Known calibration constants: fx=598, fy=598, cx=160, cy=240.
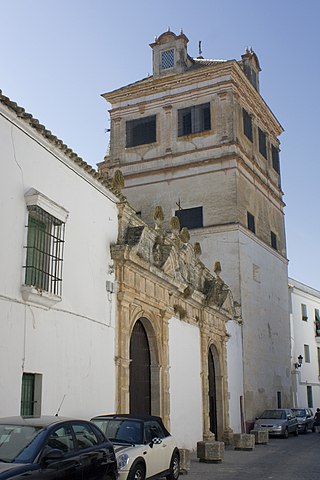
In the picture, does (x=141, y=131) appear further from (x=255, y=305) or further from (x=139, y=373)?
(x=139, y=373)

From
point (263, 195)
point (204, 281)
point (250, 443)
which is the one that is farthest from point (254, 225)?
point (250, 443)

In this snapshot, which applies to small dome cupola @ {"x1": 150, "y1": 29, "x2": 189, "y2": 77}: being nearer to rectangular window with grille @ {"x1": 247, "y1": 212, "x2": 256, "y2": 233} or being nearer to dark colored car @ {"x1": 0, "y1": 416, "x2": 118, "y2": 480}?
rectangular window with grille @ {"x1": 247, "y1": 212, "x2": 256, "y2": 233}

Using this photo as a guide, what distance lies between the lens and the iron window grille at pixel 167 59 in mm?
30545

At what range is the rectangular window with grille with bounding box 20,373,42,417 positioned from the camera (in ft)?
33.9

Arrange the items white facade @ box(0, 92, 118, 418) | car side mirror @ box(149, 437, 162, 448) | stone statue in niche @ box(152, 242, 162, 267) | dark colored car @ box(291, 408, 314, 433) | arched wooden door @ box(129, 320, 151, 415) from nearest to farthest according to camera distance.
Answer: white facade @ box(0, 92, 118, 418) < car side mirror @ box(149, 437, 162, 448) < arched wooden door @ box(129, 320, 151, 415) < stone statue in niche @ box(152, 242, 162, 267) < dark colored car @ box(291, 408, 314, 433)

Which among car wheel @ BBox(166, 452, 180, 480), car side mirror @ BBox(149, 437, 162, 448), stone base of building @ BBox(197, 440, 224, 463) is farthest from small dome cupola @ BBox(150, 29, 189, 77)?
car side mirror @ BBox(149, 437, 162, 448)

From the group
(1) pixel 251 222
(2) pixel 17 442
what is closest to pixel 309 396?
(1) pixel 251 222

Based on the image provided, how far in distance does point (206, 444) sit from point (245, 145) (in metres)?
16.9

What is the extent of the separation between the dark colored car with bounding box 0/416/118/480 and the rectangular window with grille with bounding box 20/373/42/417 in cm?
267

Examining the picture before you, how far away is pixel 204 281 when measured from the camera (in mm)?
21672

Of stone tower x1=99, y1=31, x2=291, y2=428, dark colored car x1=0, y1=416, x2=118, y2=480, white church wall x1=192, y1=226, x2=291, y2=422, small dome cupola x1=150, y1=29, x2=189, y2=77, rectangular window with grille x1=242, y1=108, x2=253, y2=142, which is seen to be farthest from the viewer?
small dome cupola x1=150, y1=29, x2=189, y2=77

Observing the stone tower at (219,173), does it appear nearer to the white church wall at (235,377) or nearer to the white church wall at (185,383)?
the white church wall at (235,377)

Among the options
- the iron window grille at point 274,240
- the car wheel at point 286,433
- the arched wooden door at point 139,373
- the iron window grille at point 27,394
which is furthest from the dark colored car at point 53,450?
the iron window grille at point 274,240

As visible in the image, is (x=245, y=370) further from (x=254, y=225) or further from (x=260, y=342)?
(x=254, y=225)
